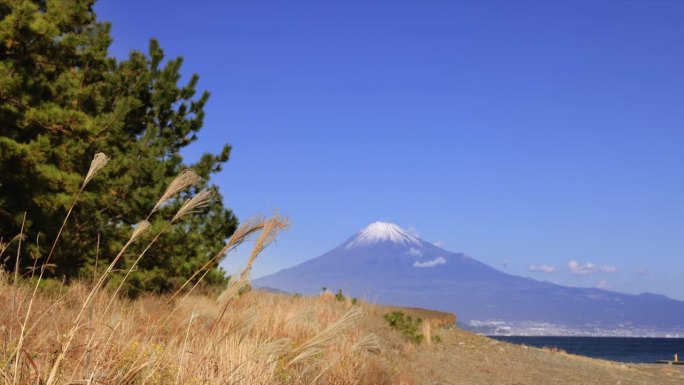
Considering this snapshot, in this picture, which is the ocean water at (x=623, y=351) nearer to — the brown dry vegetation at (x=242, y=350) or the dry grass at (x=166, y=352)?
the brown dry vegetation at (x=242, y=350)

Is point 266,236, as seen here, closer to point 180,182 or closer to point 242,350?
point 180,182

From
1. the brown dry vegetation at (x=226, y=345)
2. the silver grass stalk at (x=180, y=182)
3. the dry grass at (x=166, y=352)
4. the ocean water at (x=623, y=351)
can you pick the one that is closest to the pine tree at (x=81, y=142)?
the brown dry vegetation at (x=226, y=345)

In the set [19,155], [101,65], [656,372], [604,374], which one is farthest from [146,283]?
[656,372]

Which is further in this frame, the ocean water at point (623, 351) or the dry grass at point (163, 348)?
the ocean water at point (623, 351)

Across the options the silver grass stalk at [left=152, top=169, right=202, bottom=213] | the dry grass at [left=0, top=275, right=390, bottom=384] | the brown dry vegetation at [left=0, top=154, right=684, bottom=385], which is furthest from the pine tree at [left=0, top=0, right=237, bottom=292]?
the silver grass stalk at [left=152, top=169, right=202, bottom=213]

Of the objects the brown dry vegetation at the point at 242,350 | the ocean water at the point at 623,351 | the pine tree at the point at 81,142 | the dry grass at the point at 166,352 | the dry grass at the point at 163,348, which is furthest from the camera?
the ocean water at the point at 623,351

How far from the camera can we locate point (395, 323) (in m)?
14.5

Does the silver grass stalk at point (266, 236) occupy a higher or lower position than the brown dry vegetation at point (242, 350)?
higher

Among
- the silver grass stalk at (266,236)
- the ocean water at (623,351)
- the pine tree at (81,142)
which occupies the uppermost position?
the pine tree at (81,142)

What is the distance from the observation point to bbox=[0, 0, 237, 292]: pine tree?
10.2 metres

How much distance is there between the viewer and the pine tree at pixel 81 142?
10203 mm

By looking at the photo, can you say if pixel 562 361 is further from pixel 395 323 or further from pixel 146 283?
pixel 146 283

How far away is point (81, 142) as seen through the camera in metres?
10.7

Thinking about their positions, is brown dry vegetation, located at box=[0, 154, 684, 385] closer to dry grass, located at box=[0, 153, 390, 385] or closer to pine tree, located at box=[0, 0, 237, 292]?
dry grass, located at box=[0, 153, 390, 385]
